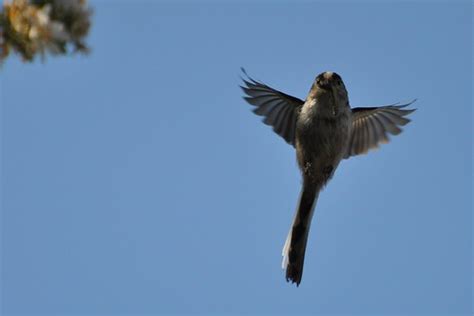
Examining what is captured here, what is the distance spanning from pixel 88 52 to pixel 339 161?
6.78m

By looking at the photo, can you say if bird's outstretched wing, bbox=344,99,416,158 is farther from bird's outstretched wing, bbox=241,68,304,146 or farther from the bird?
bird's outstretched wing, bbox=241,68,304,146

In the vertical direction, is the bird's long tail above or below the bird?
below

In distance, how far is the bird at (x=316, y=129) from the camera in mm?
9828

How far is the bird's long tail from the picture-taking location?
33.3ft

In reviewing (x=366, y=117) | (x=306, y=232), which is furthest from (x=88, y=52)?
(x=366, y=117)

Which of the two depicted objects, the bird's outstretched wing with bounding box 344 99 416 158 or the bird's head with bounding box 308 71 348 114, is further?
the bird's outstretched wing with bounding box 344 99 416 158

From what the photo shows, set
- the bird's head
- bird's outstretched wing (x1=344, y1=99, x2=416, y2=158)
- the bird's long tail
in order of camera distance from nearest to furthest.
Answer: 1. the bird's head
2. the bird's long tail
3. bird's outstretched wing (x1=344, y1=99, x2=416, y2=158)

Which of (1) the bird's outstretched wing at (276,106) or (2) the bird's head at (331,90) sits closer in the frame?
(2) the bird's head at (331,90)

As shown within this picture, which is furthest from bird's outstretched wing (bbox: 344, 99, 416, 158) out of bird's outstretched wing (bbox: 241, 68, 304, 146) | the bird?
bird's outstretched wing (bbox: 241, 68, 304, 146)

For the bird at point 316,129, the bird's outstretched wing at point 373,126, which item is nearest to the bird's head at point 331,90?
the bird at point 316,129

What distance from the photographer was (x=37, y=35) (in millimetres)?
3863

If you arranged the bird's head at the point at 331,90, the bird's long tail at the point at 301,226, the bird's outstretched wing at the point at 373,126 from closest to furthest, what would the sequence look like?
1. the bird's head at the point at 331,90
2. the bird's long tail at the point at 301,226
3. the bird's outstretched wing at the point at 373,126

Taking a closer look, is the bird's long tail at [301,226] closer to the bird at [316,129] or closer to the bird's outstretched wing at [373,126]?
the bird at [316,129]

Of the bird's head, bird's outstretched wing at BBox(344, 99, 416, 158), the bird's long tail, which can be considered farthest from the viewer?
bird's outstretched wing at BBox(344, 99, 416, 158)
